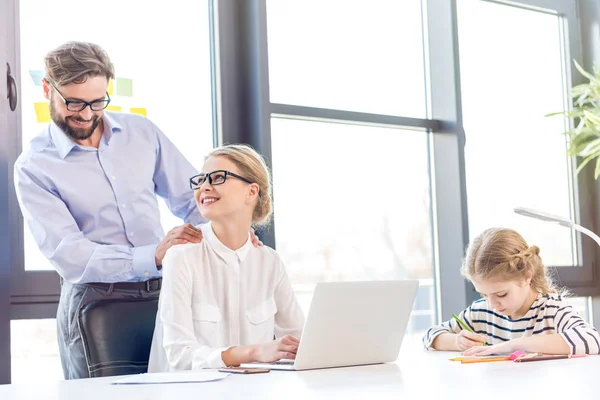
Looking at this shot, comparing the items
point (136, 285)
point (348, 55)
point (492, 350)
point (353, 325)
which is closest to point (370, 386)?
point (353, 325)

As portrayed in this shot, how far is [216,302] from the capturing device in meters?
2.23

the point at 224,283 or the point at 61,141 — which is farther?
the point at 61,141

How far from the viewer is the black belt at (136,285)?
2.34m

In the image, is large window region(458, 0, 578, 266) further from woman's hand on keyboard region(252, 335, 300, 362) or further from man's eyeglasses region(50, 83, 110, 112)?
woman's hand on keyboard region(252, 335, 300, 362)

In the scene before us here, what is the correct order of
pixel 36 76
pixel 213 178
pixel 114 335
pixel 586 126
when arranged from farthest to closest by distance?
pixel 586 126 → pixel 36 76 → pixel 213 178 → pixel 114 335

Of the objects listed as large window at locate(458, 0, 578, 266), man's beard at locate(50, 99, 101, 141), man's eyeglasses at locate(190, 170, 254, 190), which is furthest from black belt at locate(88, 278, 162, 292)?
large window at locate(458, 0, 578, 266)

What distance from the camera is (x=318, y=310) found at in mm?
1720

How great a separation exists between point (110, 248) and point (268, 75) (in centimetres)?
124

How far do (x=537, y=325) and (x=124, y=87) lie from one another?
1.73m

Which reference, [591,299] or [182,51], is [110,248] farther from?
[591,299]

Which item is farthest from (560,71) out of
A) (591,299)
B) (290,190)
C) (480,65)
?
(290,190)

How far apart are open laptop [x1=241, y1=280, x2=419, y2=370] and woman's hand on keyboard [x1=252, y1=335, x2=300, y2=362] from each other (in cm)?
2

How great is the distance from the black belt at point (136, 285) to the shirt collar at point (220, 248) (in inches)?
9.2

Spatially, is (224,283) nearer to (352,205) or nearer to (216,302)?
(216,302)
